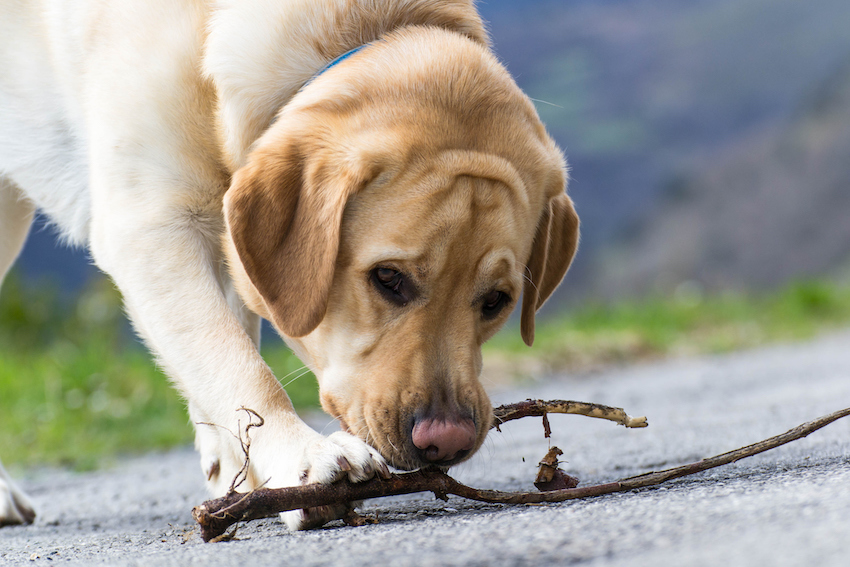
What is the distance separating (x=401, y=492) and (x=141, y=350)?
5.85m

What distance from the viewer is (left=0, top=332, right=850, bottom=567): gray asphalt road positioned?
1413 millimetres

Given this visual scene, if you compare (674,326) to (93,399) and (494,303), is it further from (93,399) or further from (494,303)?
(494,303)

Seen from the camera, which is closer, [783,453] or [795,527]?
[795,527]

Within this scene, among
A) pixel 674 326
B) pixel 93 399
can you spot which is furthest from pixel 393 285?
pixel 674 326

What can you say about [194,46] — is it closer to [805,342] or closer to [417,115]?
[417,115]

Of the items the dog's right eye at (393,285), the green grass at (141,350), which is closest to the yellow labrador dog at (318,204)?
the dog's right eye at (393,285)

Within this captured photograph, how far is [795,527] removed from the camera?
1392 mm

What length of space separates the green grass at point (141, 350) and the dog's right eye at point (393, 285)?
3.41ft

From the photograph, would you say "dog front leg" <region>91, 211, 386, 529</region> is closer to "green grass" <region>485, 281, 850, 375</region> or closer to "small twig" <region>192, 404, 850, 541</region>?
"small twig" <region>192, 404, 850, 541</region>

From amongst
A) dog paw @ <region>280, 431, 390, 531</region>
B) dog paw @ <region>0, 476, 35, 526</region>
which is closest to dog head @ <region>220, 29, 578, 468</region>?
dog paw @ <region>280, 431, 390, 531</region>

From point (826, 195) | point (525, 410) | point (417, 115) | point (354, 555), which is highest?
point (826, 195)

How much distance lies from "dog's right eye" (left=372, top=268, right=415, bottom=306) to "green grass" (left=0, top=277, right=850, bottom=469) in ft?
3.41

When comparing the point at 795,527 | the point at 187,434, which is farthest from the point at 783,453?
the point at 187,434

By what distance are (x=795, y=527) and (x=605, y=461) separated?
1712 millimetres
